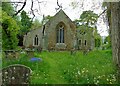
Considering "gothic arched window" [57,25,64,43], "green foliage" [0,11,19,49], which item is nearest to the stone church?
"gothic arched window" [57,25,64,43]

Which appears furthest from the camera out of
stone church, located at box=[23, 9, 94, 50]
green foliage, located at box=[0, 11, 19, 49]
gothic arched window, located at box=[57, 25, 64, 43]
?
gothic arched window, located at box=[57, 25, 64, 43]

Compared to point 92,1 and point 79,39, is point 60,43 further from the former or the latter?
point 92,1

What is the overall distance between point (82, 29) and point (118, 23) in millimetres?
8101

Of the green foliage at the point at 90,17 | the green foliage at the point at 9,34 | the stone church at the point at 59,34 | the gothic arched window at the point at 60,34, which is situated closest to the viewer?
the green foliage at the point at 90,17

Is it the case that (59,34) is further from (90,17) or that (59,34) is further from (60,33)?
(90,17)

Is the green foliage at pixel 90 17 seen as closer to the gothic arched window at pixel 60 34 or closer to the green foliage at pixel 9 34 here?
the green foliage at pixel 9 34

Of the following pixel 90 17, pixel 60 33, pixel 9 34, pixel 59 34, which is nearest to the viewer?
pixel 90 17

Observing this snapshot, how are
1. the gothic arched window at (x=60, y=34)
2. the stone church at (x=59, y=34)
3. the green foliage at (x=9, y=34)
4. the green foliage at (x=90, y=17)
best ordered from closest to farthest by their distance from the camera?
1. the green foliage at (x=90, y=17)
2. the green foliage at (x=9, y=34)
3. the stone church at (x=59, y=34)
4. the gothic arched window at (x=60, y=34)

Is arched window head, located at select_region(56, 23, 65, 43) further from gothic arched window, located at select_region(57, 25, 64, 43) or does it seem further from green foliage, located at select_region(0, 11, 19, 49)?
green foliage, located at select_region(0, 11, 19, 49)

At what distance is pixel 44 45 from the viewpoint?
3634 cm

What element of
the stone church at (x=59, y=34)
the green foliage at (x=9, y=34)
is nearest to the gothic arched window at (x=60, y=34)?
the stone church at (x=59, y=34)

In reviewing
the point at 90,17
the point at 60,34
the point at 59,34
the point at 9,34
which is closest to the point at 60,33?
the point at 60,34

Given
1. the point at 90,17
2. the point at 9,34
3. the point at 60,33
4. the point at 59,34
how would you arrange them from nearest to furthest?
the point at 90,17, the point at 9,34, the point at 59,34, the point at 60,33

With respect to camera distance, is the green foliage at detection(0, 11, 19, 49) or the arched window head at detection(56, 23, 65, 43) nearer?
the green foliage at detection(0, 11, 19, 49)
